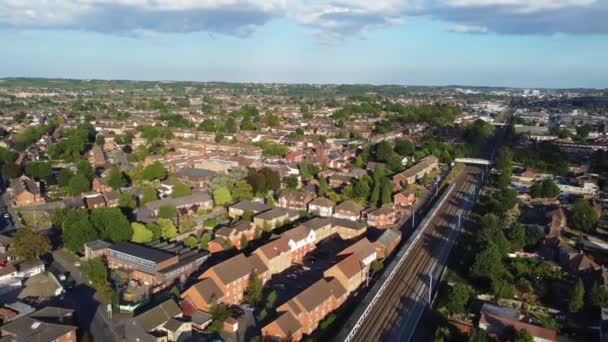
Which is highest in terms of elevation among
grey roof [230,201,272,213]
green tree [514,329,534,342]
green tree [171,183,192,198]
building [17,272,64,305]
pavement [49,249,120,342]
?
green tree [171,183,192,198]

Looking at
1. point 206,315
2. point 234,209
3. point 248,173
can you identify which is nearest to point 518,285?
point 206,315

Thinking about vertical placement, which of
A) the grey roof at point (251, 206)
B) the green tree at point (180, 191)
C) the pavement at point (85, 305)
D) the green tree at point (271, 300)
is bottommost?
the pavement at point (85, 305)

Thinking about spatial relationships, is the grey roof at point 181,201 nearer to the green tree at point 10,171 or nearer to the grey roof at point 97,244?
the grey roof at point 97,244

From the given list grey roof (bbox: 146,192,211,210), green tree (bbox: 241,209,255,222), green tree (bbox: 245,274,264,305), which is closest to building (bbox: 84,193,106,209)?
grey roof (bbox: 146,192,211,210)

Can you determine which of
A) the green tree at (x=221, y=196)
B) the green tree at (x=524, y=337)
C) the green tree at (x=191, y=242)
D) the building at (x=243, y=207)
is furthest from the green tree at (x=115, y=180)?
the green tree at (x=524, y=337)

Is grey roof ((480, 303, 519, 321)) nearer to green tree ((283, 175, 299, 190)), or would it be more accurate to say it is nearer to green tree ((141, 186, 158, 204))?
green tree ((283, 175, 299, 190))

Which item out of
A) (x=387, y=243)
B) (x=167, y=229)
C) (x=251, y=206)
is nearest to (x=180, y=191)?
(x=251, y=206)
